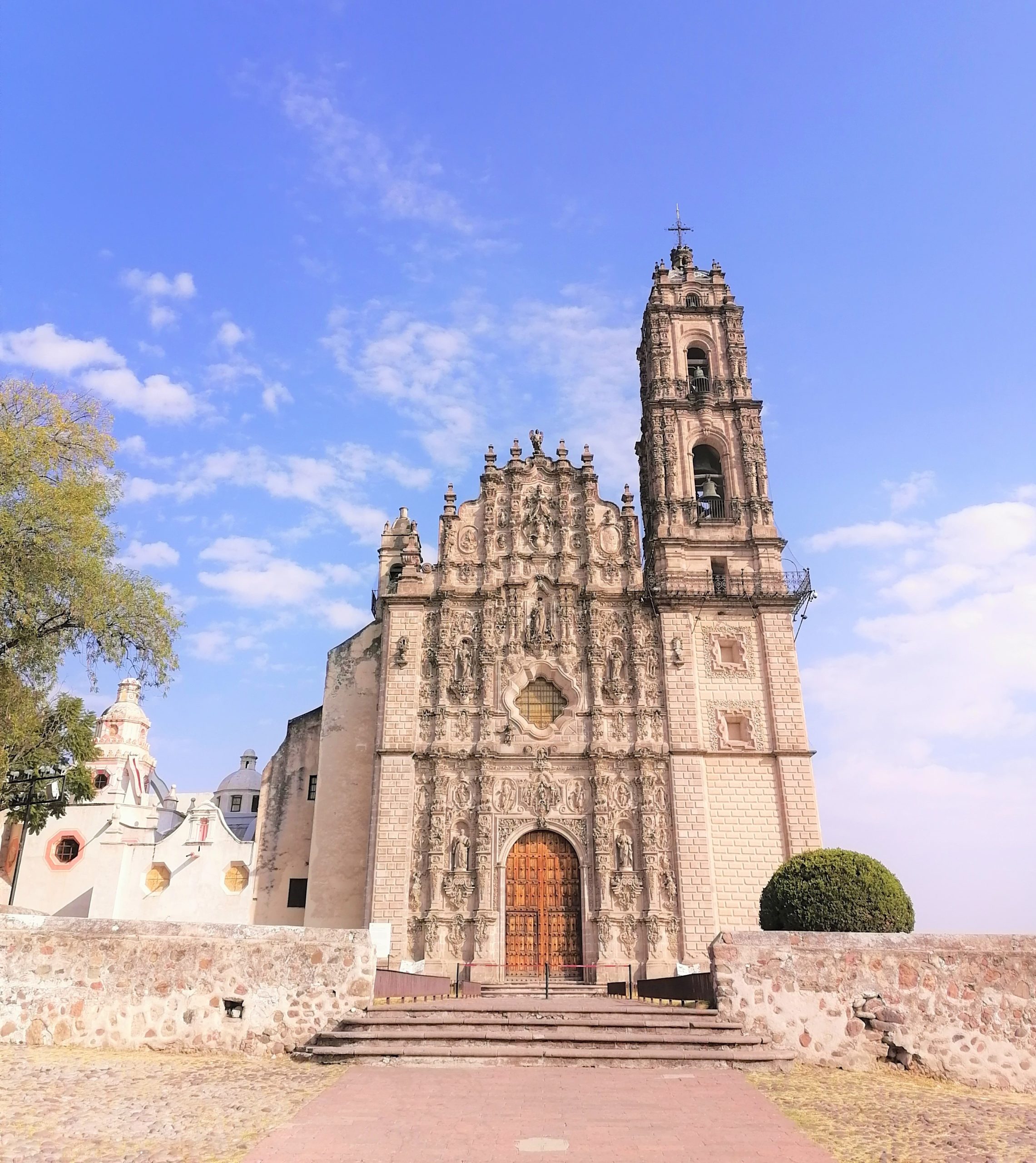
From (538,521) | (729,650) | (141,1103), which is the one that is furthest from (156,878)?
(141,1103)

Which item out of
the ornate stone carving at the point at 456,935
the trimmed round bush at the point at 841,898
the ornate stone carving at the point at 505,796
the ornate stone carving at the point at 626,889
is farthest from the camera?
the ornate stone carving at the point at 505,796

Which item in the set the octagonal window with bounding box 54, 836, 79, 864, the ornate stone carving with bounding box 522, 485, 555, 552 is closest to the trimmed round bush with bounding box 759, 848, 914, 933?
the ornate stone carving with bounding box 522, 485, 555, 552

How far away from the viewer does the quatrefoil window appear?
25078 mm

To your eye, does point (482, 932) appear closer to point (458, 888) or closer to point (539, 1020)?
point (458, 888)

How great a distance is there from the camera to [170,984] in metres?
10.8

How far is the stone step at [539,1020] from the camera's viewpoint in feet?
37.2

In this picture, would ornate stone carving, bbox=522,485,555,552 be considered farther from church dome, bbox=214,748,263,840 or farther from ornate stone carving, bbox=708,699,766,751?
church dome, bbox=214,748,263,840

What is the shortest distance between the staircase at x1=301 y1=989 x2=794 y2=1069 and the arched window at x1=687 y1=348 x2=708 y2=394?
904 inches

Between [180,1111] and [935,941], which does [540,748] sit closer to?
[935,941]

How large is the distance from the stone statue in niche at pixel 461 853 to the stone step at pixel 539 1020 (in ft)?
35.4

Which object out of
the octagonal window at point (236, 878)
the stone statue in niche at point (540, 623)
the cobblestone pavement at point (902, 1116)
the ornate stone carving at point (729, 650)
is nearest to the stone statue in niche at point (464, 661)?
the stone statue in niche at point (540, 623)

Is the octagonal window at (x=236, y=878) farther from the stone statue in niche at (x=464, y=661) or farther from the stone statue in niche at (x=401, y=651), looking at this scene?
the stone statue in niche at (x=464, y=661)

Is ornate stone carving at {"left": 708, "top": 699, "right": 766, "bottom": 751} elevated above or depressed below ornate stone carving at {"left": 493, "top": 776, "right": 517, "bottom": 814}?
above

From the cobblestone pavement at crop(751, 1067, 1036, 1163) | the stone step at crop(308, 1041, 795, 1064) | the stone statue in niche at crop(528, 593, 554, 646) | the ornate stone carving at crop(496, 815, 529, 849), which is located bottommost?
the cobblestone pavement at crop(751, 1067, 1036, 1163)
